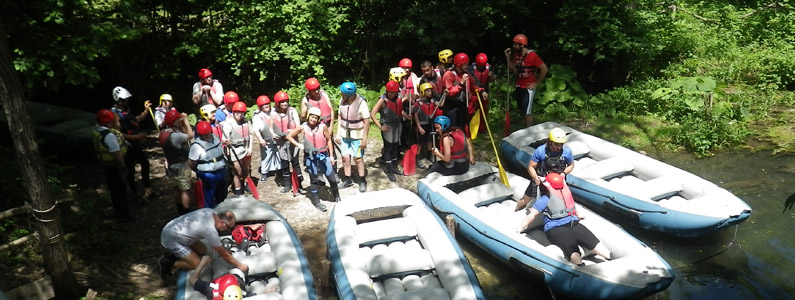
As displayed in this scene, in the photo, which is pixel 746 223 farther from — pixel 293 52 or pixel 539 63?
pixel 293 52

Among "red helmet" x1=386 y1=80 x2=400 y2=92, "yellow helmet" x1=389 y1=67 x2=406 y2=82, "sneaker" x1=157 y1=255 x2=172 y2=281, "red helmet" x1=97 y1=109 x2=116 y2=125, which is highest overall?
"yellow helmet" x1=389 y1=67 x2=406 y2=82

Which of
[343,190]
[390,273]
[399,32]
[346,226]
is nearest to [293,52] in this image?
[399,32]

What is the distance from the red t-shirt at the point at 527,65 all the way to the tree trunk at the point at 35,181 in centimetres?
698

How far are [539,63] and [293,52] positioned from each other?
16.3 ft

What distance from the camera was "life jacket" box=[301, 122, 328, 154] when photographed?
8109mm

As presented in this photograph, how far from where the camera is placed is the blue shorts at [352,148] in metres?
8.85

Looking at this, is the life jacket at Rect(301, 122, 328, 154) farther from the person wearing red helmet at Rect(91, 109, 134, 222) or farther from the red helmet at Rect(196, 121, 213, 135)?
the person wearing red helmet at Rect(91, 109, 134, 222)

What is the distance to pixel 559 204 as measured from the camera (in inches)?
272

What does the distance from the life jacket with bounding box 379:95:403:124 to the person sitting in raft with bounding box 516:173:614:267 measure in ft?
9.23

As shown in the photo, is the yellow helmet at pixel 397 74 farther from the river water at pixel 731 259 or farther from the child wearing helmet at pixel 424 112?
the river water at pixel 731 259

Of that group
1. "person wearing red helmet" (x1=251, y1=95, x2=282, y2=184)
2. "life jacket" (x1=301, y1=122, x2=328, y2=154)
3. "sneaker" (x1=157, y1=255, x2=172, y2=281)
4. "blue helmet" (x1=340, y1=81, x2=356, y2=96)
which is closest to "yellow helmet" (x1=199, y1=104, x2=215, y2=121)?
"person wearing red helmet" (x1=251, y1=95, x2=282, y2=184)

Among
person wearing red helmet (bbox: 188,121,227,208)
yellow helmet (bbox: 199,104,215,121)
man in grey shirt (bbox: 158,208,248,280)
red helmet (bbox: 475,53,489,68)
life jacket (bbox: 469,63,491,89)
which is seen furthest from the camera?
life jacket (bbox: 469,63,491,89)

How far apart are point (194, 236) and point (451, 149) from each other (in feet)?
11.8

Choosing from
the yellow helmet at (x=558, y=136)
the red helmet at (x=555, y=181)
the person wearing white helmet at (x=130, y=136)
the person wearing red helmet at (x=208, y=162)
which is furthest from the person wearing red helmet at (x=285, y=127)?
the red helmet at (x=555, y=181)
